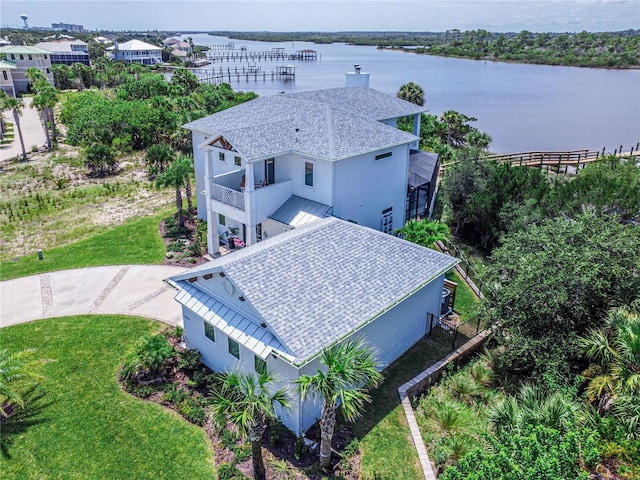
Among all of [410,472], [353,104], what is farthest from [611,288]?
[353,104]

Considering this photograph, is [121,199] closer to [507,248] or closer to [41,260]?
[41,260]

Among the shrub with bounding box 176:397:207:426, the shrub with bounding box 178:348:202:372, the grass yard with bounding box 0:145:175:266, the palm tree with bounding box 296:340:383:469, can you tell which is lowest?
the grass yard with bounding box 0:145:175:266

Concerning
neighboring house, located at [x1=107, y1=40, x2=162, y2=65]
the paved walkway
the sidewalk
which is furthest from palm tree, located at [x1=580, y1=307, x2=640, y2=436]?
neighboring house, located at [x1=107, y1=40, x2=162, y2=65]

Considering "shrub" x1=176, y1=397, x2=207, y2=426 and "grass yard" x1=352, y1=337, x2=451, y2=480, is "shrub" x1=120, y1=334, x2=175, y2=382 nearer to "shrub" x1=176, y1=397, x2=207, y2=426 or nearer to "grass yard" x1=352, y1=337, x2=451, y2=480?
"shrub" x1=176, y1=397, x2=207, y2=426

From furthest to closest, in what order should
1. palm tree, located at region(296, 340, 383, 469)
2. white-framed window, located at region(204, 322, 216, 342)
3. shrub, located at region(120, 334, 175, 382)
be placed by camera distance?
white-framed window, located at region(204, 322, 216, 342) < shrub, located at region(120, 334, 175, 382) < palm tree, located at region(296, 340, 383, 469)

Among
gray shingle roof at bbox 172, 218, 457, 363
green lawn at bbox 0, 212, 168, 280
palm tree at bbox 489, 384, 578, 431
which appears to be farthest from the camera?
green lawn at bbox 0, 212, 168, 280

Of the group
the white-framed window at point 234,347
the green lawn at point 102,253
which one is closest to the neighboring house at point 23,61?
the green lawn at point 102,253

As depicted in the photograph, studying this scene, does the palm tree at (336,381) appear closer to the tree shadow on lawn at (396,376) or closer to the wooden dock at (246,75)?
the tree shadow on lawn at (396,376)

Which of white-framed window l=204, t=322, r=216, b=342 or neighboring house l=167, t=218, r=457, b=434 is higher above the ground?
neighboring house l=167, t=218, r=457, b=434
